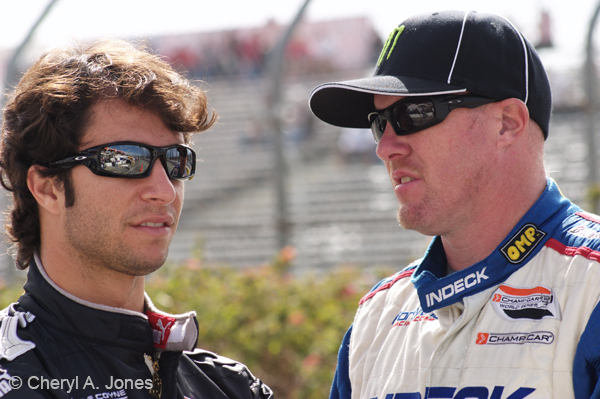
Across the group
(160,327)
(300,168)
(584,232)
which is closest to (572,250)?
(584,232)

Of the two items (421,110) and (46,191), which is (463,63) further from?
(46,191)

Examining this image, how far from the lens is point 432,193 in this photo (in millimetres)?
2240

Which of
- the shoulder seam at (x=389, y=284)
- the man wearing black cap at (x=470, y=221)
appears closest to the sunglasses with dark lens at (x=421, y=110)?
the man wearing black cap at (x=470, y=221)

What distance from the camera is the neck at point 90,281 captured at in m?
2.28

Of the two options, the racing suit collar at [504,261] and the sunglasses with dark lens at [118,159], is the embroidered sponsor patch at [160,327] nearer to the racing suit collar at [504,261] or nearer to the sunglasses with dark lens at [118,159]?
the sunglasses with dark lens at [118,159]

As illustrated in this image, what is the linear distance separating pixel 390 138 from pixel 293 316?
2.51 metres

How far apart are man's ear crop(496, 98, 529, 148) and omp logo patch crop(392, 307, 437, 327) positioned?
0.65 metres

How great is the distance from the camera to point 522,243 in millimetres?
2094

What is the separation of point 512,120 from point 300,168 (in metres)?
5.46

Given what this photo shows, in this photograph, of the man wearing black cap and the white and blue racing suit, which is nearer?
the white and blue racing suit

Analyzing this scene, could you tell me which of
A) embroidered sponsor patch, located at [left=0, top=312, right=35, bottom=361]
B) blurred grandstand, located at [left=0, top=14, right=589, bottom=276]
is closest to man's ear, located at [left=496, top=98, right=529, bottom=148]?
embroidered sponsor patch, located at [left=0, top=312, right=35, bottom=361]

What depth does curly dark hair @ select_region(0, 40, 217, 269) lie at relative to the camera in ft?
7.58

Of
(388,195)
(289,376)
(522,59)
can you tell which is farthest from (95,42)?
(388,195)

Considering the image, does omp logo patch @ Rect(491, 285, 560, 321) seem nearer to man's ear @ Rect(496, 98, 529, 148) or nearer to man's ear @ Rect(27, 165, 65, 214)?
man's ear @ Rect(496, 98, 529, 148)
